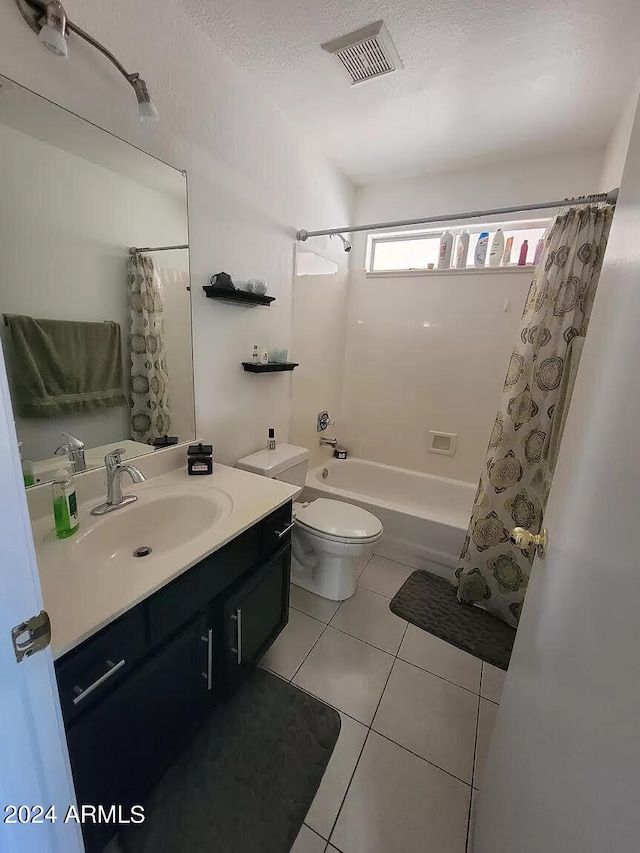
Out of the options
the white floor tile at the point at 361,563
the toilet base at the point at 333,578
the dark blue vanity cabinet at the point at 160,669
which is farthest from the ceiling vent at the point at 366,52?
the white floor tile at the point at 361,563

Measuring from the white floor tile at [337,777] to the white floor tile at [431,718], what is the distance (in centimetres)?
10

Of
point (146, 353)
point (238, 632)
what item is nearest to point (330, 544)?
point (238, 632)

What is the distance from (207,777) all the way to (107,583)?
82 centimetres

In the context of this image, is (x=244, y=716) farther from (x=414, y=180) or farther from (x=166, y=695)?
(x=414, y=180)

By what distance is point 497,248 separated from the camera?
2244 millimetres

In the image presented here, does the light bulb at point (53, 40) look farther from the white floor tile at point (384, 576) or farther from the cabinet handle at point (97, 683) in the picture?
the white floor tile at point (384, 576)

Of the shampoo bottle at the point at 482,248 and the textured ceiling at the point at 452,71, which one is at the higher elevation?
the textured ceiling at the point at 452,71

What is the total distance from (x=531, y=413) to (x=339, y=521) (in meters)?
1.10

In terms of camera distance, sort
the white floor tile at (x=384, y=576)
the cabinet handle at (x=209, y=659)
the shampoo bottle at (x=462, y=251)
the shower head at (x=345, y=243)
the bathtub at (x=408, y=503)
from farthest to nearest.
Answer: the shower head at (x=345, y=243) < the shampoo bottle at (x=462, y=251) < the bathtub at (x=408, y=503) < the white floor tile at (x=384, y=576) < the cabinet handle at (x=209, y=659)

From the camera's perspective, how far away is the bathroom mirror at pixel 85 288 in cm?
95

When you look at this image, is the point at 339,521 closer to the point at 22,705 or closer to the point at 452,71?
the point at 22,705

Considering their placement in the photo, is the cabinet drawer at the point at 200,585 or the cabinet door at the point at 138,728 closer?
the cabinet door at the point at 138,728

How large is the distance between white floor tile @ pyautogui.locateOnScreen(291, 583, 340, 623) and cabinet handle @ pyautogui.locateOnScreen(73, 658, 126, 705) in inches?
45.0

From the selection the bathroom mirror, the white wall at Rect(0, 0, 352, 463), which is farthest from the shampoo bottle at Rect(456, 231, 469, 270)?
the bathroom mirror
